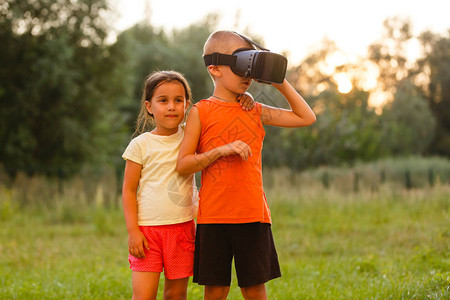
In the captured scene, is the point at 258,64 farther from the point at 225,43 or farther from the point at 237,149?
the point at 237,149

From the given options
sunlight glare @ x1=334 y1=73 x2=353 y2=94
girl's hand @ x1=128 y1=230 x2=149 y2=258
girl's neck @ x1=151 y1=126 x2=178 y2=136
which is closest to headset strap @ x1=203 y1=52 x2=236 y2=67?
girl's neck @ x1=151 y1=126 x2=178 y2=136

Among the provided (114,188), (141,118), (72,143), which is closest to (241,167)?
(141,118)

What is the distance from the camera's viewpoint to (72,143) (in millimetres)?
15648

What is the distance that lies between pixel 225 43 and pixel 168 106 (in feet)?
1.56

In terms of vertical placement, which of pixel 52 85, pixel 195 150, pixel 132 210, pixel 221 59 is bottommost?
pixel 132 210

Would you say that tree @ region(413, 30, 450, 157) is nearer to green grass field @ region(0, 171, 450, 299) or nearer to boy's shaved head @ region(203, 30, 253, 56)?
green grass field @ region(0, 171, 450, 299)

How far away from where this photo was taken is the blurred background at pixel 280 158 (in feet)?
15.0

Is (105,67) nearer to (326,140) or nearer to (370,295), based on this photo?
(326,140)

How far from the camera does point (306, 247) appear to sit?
6758 millimetres

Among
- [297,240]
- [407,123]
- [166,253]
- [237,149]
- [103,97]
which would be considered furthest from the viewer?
[407,123]

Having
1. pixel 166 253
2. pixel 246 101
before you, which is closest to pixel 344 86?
pixel 246 101

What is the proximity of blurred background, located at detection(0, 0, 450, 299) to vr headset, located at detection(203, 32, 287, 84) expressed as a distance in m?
0.41

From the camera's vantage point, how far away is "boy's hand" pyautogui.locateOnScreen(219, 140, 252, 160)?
7.77 feet

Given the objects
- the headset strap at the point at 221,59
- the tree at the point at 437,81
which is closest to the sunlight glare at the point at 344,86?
the headset strap at the point at 221,59
